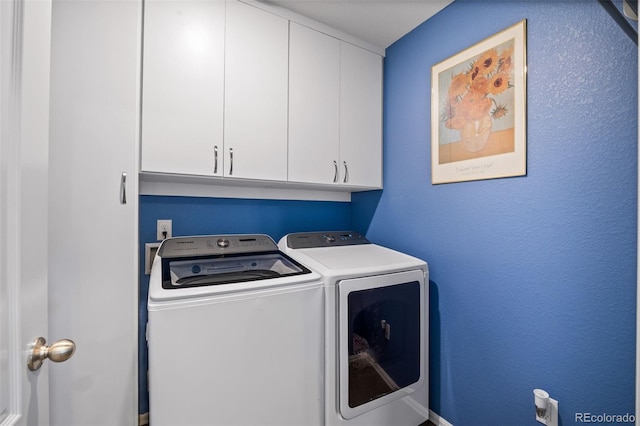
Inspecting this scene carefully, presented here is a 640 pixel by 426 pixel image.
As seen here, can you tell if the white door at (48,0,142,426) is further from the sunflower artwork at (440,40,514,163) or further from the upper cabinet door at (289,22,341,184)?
the sunflower artwork at (440,40,514,163)

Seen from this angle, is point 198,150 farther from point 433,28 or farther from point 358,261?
point 433,28

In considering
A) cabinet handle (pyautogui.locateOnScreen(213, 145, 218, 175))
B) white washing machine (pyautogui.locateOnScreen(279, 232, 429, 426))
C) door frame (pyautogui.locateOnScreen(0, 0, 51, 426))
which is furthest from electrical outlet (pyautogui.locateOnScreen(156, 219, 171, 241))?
door frame (pyautogui.locateOnScreen(0, 0, 51, 426))

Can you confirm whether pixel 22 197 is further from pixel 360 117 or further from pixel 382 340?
pixel 360 117

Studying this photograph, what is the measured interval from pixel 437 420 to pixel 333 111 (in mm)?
2045

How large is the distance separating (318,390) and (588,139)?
1.59 metres

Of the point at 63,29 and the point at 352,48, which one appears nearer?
the point at 63,29

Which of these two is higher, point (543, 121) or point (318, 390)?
point (543, 121)

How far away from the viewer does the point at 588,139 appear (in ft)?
3.64

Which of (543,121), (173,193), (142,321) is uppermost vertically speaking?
(543,121)

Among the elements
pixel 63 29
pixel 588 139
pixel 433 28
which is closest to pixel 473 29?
pixel 433 28

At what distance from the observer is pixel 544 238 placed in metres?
1.24

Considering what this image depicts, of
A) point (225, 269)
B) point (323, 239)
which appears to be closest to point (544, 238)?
point (323, 239)

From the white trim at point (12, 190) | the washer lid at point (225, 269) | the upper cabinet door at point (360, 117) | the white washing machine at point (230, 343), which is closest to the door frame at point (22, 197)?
the white trim at point (12, 190)

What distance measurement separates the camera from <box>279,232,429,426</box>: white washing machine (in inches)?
53.2
